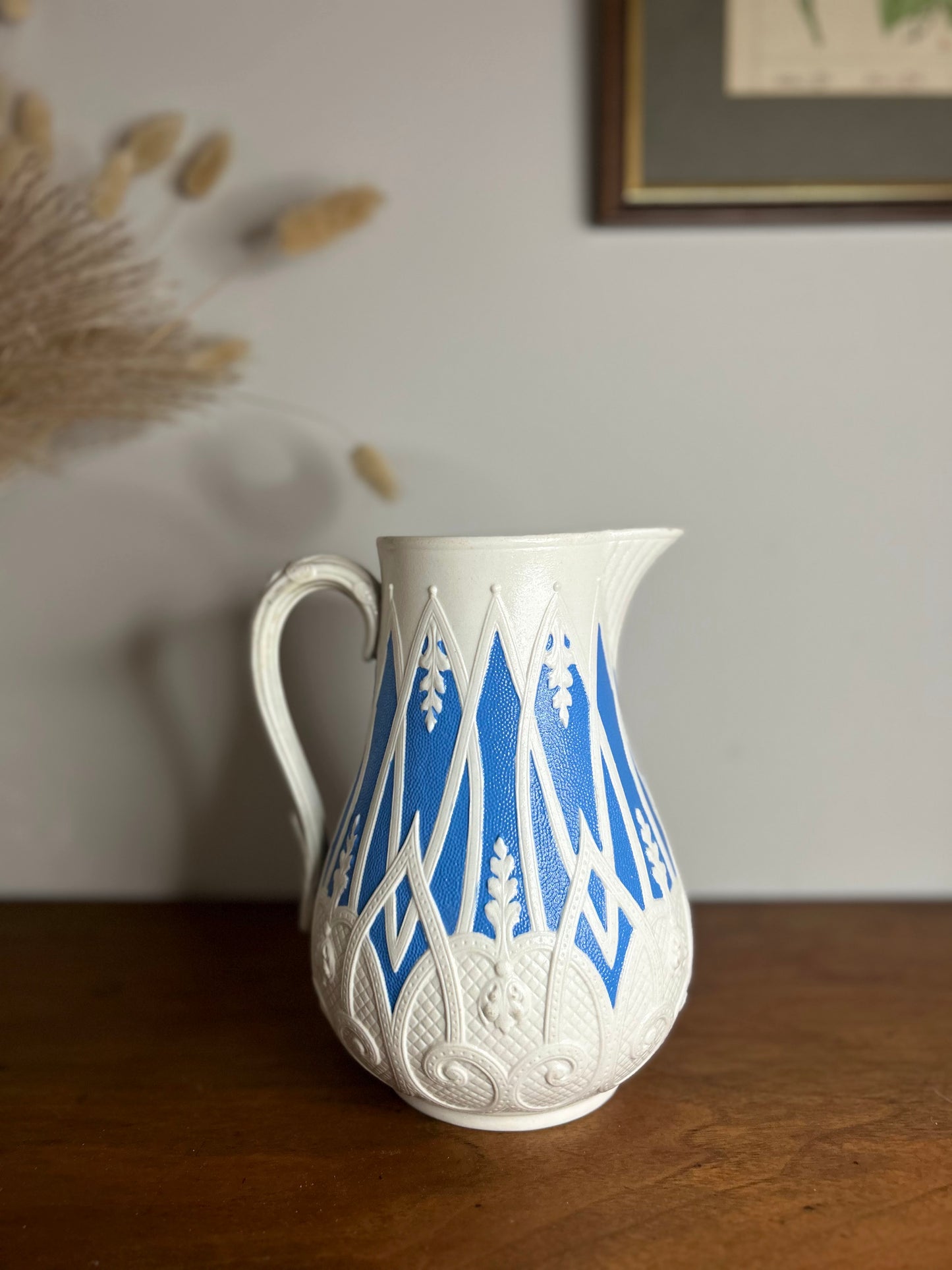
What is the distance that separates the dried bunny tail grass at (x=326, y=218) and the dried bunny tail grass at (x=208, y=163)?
0.08 m

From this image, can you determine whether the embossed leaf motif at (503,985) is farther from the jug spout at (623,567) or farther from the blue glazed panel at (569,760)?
the jug spout at (623,567)

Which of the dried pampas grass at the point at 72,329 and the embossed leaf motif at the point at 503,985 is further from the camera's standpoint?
the dried pampas grass at the point at 72,329

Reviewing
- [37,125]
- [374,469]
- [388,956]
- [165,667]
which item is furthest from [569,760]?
[37,125]

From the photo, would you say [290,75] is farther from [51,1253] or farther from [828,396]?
[51,1253]

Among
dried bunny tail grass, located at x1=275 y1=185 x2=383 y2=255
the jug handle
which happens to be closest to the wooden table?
the jug handle

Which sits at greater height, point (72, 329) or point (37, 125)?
point (37, 125)

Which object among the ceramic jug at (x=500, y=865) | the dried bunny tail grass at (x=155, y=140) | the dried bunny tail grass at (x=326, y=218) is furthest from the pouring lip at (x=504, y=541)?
the dried bunny tail grass at (x=155, y=140)

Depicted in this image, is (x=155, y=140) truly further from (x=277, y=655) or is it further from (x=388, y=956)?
(x=388, y=956)

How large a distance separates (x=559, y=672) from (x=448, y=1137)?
0.92 feet

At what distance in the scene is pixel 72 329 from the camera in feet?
2.37

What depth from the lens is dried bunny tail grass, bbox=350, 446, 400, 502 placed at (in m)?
0.78

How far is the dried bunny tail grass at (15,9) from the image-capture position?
30.4 inches

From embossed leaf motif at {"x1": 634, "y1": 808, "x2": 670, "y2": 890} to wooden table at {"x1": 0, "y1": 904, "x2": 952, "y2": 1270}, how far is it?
0.48 ft

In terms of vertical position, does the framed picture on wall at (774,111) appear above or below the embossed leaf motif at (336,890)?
above
